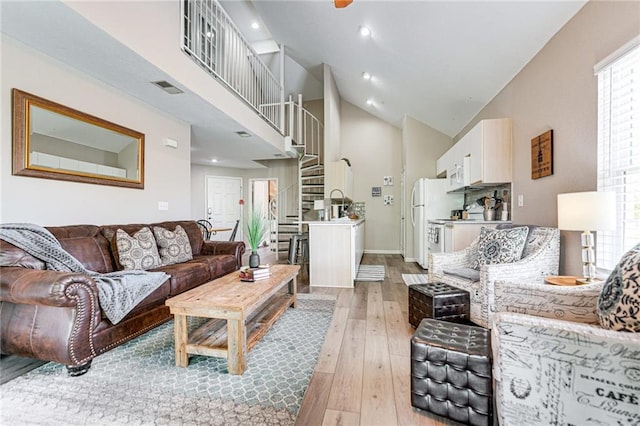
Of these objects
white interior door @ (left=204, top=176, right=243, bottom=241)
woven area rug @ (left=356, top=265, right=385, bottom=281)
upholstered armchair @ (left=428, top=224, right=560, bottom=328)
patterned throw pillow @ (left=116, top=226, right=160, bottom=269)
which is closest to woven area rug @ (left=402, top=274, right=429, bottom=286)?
woven area rug @ (left=356, top=265, right=385, bottom=281)

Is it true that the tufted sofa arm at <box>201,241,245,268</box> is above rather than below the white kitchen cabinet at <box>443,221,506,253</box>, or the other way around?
below

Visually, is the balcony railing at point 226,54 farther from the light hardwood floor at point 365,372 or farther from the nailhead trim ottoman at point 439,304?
the nailhead trim ottoman at point 439,304

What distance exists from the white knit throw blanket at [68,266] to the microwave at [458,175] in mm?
Result: 4141

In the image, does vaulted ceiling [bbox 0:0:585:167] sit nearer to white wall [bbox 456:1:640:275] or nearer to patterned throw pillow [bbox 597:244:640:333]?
white wall [bbox 456:1:640:275]

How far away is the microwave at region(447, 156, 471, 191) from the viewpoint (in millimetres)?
3941

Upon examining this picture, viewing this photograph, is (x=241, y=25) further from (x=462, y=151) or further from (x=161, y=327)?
(x=161, y=327)

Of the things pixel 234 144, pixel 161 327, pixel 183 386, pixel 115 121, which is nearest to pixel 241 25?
pixel 234 144

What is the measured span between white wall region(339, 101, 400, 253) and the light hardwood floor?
4014 millimetres

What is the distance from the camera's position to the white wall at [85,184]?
2.22 meters

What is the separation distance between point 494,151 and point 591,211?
6.03 ft

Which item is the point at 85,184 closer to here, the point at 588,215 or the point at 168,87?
the point at 168,87

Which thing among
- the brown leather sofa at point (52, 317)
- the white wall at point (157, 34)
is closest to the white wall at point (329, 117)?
the white wall at point (157, 34)

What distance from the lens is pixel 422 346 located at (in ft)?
4.75

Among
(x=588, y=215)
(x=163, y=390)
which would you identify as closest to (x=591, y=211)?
(x=588, y=215)
